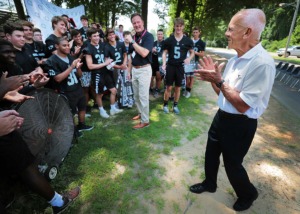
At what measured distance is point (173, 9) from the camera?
73.5 feet

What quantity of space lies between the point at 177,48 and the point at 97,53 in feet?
6.48

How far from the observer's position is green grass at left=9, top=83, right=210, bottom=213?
2.50 m

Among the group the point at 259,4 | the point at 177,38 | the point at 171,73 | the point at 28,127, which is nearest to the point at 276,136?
the point at 171,73

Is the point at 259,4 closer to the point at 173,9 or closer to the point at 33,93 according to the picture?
the point at 173,9

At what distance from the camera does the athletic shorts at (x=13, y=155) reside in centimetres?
171

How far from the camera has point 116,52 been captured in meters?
5.02

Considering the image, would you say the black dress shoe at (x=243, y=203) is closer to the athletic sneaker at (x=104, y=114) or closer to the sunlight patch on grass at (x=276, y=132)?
the sunlight patch on grass at (x=276, y=132)

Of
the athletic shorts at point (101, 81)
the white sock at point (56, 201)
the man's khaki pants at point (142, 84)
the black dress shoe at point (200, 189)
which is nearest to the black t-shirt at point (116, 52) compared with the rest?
the athletic shorts at point (101, 81)

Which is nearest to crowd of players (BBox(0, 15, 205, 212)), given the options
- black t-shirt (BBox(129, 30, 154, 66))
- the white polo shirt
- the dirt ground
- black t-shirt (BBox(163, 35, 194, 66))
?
black t-shirt (BBox(163, 35, 194, 66))

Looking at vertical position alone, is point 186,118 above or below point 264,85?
below

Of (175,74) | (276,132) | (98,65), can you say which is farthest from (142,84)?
(276,132)

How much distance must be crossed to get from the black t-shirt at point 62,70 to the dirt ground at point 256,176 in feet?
7.16

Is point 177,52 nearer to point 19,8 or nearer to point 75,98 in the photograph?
point 75,98

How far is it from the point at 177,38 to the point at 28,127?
3847mm
